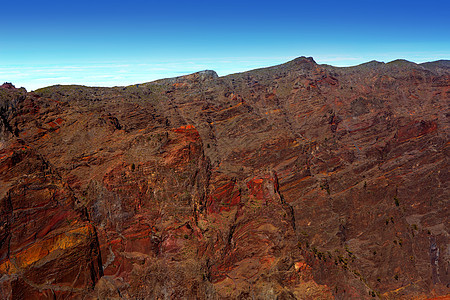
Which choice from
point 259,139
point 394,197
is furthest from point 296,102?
point 394,197

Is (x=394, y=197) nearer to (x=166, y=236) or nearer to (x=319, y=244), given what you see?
(x=319, y=244)

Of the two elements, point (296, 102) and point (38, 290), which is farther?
point (296, 102)

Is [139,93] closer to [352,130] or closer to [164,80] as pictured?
[164,80]

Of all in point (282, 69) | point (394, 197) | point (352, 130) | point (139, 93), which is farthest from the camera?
point (282, 69)

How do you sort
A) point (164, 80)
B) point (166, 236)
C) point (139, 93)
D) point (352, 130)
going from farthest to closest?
1. point (164, 80)
2. point (139, 93)
3. point (352, 130)
4. point (166, 236)

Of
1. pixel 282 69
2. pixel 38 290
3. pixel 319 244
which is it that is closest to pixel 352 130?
pixel 319 244

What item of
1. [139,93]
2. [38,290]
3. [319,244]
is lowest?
[319,244]

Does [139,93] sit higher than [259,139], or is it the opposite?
[139,93]
